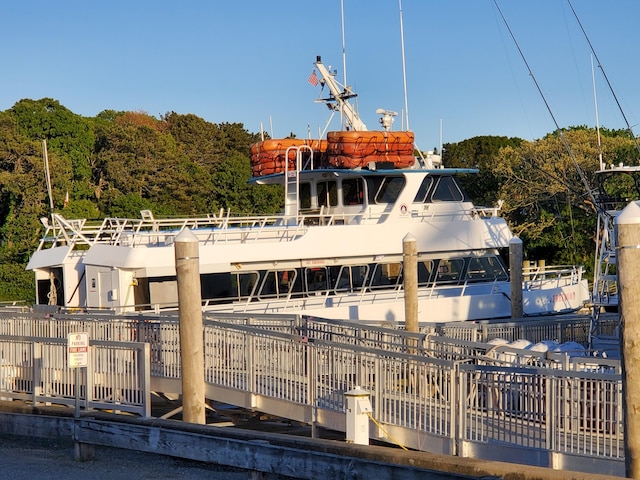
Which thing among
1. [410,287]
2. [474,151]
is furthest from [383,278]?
[474,151]

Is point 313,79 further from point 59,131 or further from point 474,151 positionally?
point 474,151

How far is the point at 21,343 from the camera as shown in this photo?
15891mm

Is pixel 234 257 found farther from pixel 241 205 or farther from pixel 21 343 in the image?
pixel 241 205

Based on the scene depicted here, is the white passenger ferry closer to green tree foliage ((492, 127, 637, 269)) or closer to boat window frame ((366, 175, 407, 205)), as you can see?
boat window frame ((366, 175, 407, 205))

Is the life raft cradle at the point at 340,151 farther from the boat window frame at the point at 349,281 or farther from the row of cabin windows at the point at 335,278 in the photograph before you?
the row of cabin windows at the point at 335,278

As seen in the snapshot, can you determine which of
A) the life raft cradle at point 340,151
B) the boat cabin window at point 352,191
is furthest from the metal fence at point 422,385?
the boat cabin window at point 352,191

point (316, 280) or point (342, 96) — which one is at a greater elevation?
point (342, 96)

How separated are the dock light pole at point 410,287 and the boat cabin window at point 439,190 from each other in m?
6.96

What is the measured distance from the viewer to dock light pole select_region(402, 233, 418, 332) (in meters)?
19.8

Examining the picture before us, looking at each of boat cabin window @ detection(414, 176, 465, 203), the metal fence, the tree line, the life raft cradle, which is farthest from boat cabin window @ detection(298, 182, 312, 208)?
the tree line

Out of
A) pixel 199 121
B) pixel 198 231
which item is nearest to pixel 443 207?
pixel 198 231

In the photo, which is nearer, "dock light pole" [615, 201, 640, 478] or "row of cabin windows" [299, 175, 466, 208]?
"dock light pole" [615, 201, 640, 478]

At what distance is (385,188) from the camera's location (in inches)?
1078

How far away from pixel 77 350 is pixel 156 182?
44617 mm
